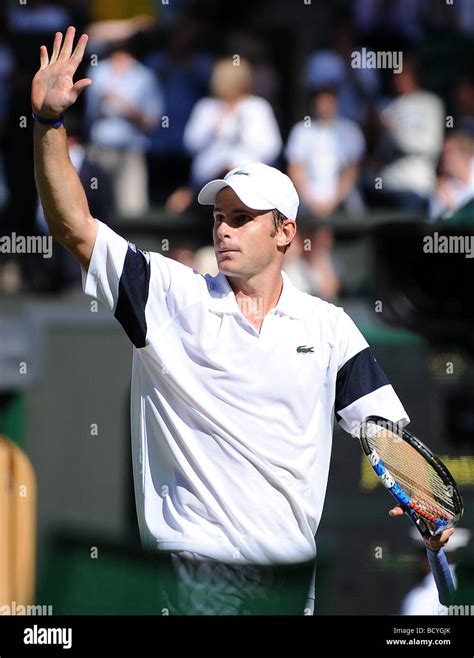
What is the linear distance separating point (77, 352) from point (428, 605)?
6.75ft

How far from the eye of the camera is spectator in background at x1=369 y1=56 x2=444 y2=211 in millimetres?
7945

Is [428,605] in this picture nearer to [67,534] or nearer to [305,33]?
[67,534]

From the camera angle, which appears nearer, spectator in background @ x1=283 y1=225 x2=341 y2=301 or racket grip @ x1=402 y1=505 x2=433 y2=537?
racket grip @ x1=402 y1=505 x2=433 y2=537

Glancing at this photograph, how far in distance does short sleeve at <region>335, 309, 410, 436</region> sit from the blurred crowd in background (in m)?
3.15

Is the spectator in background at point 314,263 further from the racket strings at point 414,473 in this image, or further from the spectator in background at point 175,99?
the racket strings at point 414,473

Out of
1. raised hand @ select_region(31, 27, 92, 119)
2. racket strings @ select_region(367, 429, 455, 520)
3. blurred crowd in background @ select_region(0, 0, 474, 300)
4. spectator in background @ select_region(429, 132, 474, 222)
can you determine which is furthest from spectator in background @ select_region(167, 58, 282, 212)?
raised hand @ select_region(31, 27, 92, 119)

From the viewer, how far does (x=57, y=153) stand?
3.78 meters

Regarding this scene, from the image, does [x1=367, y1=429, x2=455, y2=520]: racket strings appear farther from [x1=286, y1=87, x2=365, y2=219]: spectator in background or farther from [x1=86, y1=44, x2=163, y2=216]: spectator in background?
[x1=86, y1=44, x2=163, y2=216]: spectator in background

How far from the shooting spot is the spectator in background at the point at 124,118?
817cm

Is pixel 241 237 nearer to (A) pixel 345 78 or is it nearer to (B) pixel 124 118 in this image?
(B) pixel 124 118

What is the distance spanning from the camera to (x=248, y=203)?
4.06 meters

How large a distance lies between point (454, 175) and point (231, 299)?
3.91 meters

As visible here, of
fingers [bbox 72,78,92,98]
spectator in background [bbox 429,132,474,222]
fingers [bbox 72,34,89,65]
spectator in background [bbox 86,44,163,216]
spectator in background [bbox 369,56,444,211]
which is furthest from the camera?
spectator in background [bbox 86,44,163,216]

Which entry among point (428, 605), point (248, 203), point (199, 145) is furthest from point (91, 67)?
point (248, 203)
